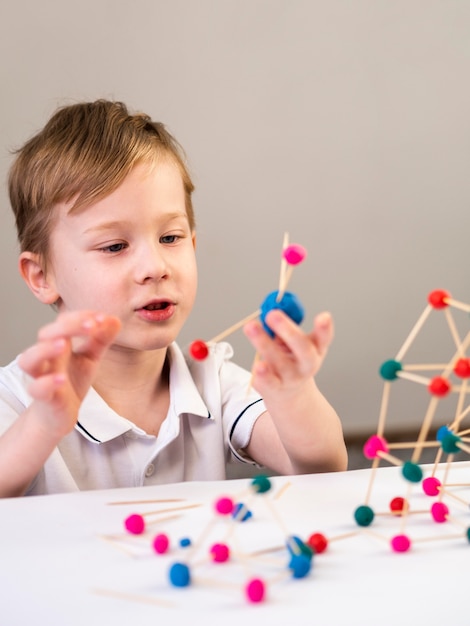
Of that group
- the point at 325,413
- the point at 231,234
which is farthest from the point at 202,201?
the point at 325,413

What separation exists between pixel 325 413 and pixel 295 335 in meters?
0.27

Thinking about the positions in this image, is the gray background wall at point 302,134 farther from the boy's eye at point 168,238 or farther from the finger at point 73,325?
the finger at point 73,325

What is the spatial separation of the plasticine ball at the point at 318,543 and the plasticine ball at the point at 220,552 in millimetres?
67

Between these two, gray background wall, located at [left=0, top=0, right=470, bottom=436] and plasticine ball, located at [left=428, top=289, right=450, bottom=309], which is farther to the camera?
gray background wall, located at [left=0, top=0, right=470, bottom=436]

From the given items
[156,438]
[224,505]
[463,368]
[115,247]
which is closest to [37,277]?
→ [115,247]

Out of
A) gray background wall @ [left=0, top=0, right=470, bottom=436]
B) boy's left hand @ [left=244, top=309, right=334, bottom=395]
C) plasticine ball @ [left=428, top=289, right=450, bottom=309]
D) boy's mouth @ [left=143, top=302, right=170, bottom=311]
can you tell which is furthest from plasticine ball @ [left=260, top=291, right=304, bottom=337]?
gray background wall @ [left=0, top=0, right=470, bottom=436]

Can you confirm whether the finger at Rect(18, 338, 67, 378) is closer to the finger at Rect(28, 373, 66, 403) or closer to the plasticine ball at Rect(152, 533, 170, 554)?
the finger at Rect(28, 373, 66, 403)

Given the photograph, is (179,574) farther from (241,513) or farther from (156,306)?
(156,306)

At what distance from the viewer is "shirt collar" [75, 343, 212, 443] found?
103 centimetres

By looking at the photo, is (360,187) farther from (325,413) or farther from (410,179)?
(325,413)

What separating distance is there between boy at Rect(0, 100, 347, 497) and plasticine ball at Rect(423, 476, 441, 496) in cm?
16

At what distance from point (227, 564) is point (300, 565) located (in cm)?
6

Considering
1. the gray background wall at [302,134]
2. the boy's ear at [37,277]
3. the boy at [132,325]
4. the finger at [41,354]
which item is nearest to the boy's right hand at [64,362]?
the finger at [41,354]

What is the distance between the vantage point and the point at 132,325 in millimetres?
1018
